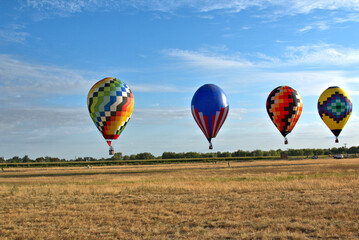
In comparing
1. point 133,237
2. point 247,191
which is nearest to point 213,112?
point 247,191

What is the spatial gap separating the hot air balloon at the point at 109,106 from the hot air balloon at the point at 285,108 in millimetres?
22556

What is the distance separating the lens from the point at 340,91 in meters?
64.2

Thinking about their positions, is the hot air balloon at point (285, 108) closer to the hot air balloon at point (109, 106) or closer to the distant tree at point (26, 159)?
the hot air balloon at point (109, 106)

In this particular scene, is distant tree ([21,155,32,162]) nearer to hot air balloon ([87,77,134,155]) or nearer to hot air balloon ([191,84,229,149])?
hot air balloon ([87,77,134,155])

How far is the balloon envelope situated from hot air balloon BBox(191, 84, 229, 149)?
8655mm

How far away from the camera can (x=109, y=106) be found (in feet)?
140

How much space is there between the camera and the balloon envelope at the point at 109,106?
42.9m

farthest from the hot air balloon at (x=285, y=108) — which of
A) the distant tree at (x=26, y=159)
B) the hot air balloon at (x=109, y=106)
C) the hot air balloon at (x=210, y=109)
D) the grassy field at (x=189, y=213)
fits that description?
the distant tree at (x=26, y=159)

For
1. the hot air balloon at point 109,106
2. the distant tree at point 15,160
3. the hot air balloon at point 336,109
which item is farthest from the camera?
the distant tree at point 15,160

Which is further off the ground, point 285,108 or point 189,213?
point 285,108

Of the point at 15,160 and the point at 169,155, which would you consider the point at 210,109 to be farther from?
the point at 15,160

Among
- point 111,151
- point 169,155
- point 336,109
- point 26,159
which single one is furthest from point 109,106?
point 26,159

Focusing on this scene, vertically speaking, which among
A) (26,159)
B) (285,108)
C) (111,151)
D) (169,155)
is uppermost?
(285,108)

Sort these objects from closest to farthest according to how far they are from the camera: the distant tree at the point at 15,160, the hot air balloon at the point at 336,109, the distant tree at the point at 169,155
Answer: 1. the hot air balloon at the point at 336,109
2. the distant tree at the point at 15,160
3. the distant tree at the point at 169,155
